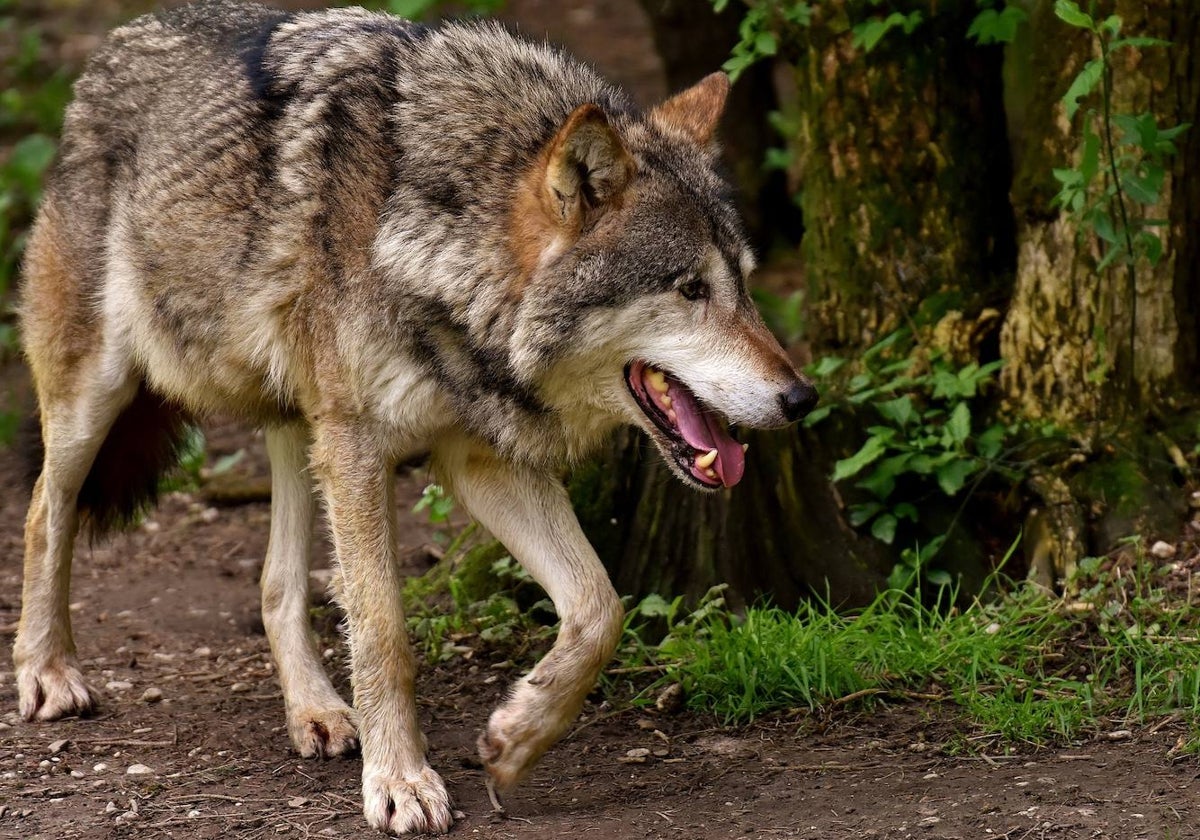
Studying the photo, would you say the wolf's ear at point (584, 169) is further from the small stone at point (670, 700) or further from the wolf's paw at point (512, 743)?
the small stone at point (670, 700)

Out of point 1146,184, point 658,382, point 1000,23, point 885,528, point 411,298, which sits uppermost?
point 1000,23

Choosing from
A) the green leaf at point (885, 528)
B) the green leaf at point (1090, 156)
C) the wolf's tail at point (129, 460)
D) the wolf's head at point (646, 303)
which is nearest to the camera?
the wolf's head at point (646, 303)

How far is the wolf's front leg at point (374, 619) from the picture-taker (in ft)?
12.3

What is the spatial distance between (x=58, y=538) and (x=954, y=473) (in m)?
2.96

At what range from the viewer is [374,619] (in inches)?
151

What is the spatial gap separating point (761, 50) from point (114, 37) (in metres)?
2.19

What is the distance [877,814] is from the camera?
3.56m

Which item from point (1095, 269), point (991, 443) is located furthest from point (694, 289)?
point (1095, 269)

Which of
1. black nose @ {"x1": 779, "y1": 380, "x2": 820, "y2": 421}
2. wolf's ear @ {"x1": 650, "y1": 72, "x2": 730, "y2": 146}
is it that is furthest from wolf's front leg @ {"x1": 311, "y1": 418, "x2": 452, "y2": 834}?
wolf's ear @ {"x1": 650, "y1": 72, "x2": 730, "y2": 146}

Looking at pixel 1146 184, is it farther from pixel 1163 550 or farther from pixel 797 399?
pixel 797 399

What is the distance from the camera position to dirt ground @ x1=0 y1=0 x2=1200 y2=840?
354 centimetres

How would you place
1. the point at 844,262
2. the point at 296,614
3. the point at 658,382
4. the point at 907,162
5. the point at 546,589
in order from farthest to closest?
the point at 844,262
the point at 907,162
the point at 296,614
the point at 546,589
the point at 658,382

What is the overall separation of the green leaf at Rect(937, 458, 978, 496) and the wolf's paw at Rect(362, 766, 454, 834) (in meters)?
1.95

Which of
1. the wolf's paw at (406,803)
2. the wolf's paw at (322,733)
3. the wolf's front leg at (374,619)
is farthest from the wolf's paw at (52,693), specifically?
the wolf's paw at (406,803)
